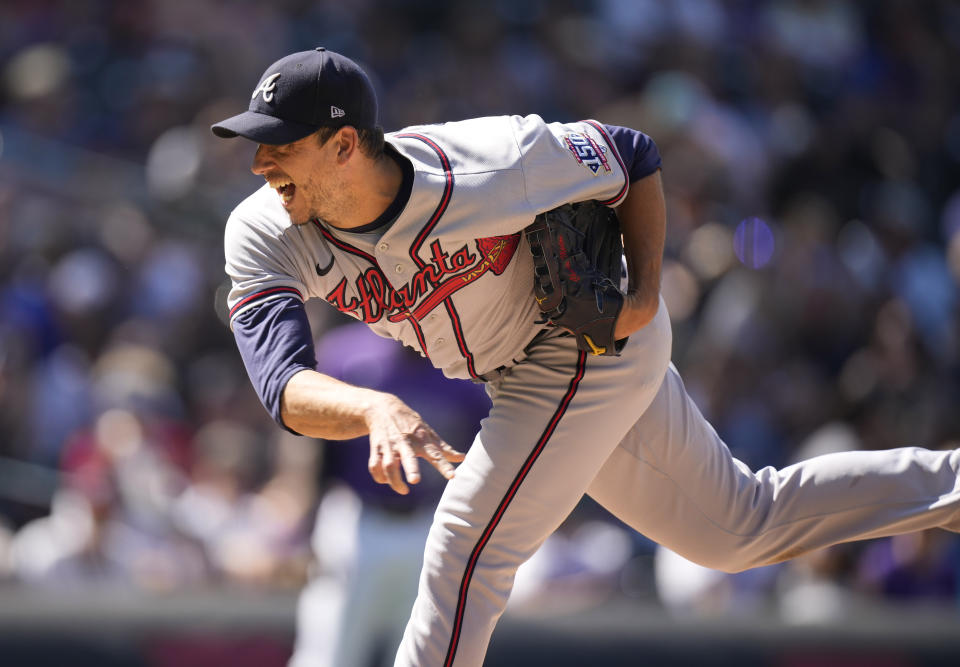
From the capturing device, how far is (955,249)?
6406 mm

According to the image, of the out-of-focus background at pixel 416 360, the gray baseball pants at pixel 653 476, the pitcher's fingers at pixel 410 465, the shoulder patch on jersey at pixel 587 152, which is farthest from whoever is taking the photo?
the out-of-focus background at pixel 416 360

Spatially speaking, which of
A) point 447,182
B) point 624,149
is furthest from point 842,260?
point 447,182

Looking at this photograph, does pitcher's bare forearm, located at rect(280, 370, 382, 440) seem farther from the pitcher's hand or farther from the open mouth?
the open mouth

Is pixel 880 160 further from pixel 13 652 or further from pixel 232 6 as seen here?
pixel 13 652

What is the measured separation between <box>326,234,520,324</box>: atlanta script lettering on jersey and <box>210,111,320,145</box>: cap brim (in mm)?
376

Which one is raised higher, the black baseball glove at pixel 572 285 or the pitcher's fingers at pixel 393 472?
the black baseball glove at pixel 572 285

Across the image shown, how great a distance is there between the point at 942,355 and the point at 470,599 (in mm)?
4182

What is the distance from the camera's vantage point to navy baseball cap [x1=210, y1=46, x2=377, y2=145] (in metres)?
2.63

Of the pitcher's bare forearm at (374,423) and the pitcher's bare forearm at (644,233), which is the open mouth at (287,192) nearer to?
the pitcher's bare forearm at (374,423)

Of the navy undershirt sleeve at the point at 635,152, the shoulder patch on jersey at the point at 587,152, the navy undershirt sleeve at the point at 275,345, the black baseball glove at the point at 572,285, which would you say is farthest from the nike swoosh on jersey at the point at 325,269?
the navy undershirt sleeve at the point at 635,152

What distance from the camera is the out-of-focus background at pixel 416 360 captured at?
489 centimetres

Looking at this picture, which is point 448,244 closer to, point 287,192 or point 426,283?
point 426,283

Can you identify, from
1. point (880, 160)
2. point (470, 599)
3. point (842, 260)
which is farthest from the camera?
point (880, 160)

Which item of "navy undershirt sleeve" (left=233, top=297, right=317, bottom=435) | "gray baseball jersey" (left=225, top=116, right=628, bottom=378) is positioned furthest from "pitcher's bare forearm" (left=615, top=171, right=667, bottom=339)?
"navy undershirt sleeve" (left=233, top=297, right=317, bottom=435)
